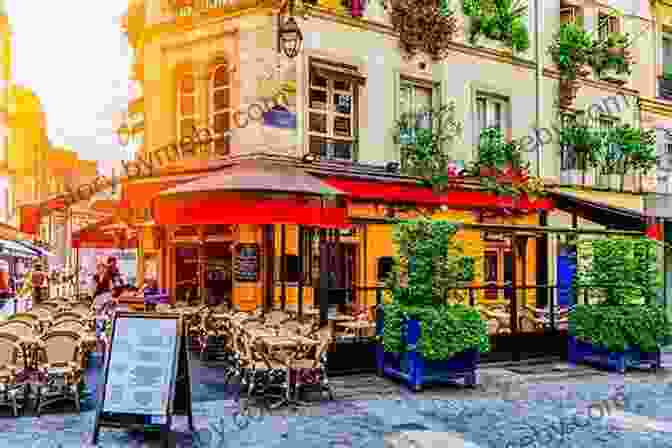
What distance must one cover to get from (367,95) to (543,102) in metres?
6.08

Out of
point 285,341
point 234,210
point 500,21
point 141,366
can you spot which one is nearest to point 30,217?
point 234,210

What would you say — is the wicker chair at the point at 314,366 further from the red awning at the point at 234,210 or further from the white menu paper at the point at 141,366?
the white menu paper at the point at 141,366

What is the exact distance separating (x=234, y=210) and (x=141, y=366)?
3.75 metres

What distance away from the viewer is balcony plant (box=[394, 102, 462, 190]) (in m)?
15.7

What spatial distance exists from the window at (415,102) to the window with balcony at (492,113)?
1.67 m

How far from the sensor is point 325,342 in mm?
9203

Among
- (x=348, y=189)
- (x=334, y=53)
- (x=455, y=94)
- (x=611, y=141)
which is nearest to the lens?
(x=348, y=189)

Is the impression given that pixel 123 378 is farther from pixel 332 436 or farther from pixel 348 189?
pixel 348 189

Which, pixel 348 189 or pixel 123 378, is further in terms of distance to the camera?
pixel 348 189

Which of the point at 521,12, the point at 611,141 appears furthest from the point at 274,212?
the point at 611,141

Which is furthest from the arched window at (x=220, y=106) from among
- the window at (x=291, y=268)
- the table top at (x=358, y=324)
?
the table top at (x=358, y=324)

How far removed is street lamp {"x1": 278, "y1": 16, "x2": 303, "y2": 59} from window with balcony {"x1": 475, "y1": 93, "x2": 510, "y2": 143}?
5883 millimetres

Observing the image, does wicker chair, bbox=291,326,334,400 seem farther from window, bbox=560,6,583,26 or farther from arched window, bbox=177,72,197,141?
window, bbox=560,6,583,26

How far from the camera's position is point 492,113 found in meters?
18.3
